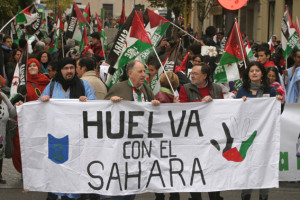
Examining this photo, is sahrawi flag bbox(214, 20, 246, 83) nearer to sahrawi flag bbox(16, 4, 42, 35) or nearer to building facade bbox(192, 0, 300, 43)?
sahrawi flag bbox(16, 4, 42, 35)

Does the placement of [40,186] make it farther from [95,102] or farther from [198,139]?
[198,139]

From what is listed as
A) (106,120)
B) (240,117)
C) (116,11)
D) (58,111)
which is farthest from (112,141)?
(116,11)

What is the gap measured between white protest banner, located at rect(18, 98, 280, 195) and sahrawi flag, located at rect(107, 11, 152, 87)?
118 cm

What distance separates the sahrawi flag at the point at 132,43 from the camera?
24.0 ft

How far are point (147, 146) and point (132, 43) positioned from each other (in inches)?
60.5

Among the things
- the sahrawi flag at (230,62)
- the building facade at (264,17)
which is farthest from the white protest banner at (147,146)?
the building facade at (264,17)

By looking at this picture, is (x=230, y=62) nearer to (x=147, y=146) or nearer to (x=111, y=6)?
(x=147, y=146)

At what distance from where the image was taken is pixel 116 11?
75.1 m

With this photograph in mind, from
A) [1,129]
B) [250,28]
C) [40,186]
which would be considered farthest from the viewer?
[250,28]

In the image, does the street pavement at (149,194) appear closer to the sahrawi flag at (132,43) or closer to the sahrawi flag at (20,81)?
the sahrawi flag at (20,81)

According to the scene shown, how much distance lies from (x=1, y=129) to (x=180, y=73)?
2.88m

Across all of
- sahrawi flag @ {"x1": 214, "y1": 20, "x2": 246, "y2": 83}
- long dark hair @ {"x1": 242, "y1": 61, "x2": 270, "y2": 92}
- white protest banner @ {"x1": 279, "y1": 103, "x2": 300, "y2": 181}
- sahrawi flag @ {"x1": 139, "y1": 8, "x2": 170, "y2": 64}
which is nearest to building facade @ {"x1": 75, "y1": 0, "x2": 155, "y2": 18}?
sahrawi flag @ {"x1": 139, "y1": 8, "x2": 170, "y2": 64}

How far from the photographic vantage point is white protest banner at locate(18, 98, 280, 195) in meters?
6.23

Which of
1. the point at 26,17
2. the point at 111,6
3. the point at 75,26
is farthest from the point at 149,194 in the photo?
the point at 111,6
